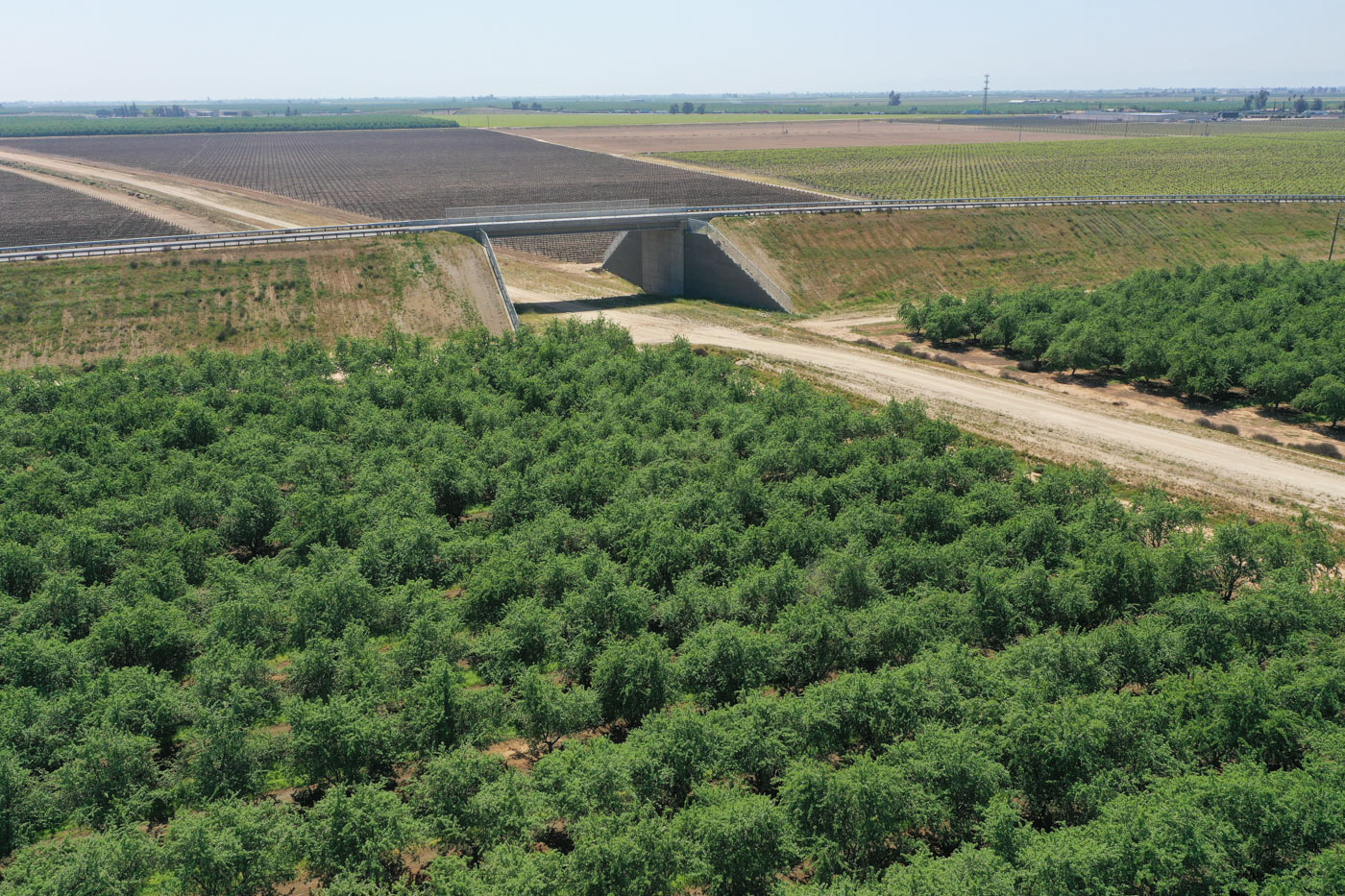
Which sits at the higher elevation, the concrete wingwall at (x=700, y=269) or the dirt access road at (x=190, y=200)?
the dirt access road at (x=190, y=200)

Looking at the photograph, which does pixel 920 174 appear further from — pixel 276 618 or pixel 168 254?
pixel 276 618

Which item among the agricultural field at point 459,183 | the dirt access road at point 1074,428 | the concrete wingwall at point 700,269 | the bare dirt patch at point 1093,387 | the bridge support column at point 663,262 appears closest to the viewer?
the dirt access road at point 1074,428

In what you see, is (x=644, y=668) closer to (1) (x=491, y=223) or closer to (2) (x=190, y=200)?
(1) (x=491, y=223)

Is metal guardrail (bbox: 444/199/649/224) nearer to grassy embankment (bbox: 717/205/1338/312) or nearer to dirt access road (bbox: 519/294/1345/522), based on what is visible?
grassy embankment (bbox: 717/205/1338/312)

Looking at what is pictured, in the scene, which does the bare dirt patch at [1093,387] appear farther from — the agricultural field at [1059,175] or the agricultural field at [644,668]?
the agricultural field at [1059,175]

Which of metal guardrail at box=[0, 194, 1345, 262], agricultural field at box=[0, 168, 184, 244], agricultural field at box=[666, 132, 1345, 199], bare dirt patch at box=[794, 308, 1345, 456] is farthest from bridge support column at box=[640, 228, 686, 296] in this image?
agricultural field at box=[0, 168, 184, 244]

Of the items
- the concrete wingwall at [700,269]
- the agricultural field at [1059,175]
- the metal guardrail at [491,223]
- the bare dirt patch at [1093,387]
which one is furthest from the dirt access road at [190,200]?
the agricultural field at [1059,175]

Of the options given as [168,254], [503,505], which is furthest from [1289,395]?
[168,254]
